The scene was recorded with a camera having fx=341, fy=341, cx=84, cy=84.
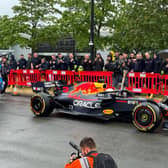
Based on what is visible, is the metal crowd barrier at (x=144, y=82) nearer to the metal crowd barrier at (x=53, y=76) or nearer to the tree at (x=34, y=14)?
the metal crowd barrier at (x=53, y=76)

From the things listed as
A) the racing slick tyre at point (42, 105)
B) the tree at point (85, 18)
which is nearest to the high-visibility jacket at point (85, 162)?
the racing slick tyre at point (42, 105)

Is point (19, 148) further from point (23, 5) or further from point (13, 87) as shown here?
point (23, 5)

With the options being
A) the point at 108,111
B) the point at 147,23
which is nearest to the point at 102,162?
the point at 108,111

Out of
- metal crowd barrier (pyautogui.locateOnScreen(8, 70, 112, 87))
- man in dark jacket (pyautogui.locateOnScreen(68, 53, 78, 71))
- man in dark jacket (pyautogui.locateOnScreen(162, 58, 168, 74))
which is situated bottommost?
metal crowd barrier (pyautogui.locateOnScreen(8, 70, 112, 87))

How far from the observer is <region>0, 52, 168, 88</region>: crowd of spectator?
530 inches

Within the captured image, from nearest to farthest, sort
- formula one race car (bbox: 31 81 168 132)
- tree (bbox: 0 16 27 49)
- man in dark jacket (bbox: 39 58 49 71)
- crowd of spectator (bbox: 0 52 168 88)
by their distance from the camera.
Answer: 1. formula one race car (bbox: 31 81 168 132)
2. crowd of spectator (bbox: 0 52 168 88)
3. man in dark jacket (bbox: 39 58 49 71)
4. tree (bbox: 0 16 27 49)

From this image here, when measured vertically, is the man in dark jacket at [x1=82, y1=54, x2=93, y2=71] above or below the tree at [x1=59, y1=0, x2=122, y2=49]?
below

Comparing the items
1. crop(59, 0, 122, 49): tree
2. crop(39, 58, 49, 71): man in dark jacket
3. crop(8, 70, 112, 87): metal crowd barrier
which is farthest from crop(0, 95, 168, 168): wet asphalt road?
crop(59, 0, 122, 49): tree

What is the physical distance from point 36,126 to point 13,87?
29.0ft

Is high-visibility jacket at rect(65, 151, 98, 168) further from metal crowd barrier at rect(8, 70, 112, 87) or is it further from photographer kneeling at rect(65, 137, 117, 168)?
metal crowd barrier at rect(8, 70, 112, 87)

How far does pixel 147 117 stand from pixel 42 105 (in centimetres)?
333

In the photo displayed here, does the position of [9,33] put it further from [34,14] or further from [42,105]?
[42,105]

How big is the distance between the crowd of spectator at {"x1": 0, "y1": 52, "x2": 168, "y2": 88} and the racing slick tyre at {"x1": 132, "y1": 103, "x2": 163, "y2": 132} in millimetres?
5360

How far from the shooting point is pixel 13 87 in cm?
1738
